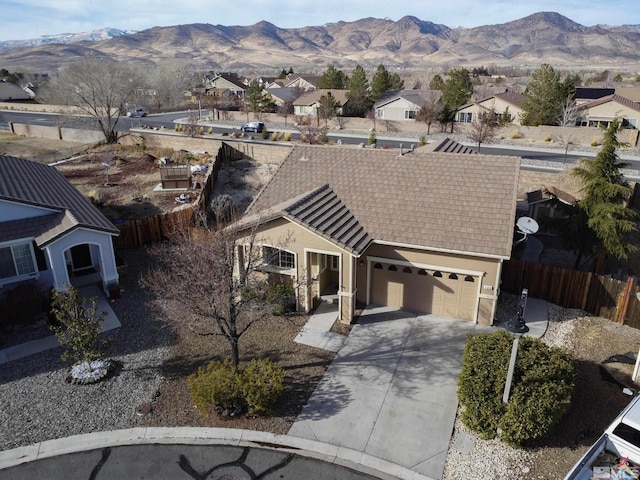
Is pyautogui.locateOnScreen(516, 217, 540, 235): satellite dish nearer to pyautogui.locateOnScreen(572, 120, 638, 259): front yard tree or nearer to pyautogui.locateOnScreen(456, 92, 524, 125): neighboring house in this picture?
pyautogui.locateOnScreen(572, 120, 638, 259): front yard tree

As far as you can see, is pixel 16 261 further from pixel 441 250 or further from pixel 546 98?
pixel 546 98

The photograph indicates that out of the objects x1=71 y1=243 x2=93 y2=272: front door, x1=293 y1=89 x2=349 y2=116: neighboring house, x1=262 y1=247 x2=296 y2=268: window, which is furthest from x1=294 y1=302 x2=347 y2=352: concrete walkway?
x1=293 y1=89 x2=349 y2=116: neighboring house

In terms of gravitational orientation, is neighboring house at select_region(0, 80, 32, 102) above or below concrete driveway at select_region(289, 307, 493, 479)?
above

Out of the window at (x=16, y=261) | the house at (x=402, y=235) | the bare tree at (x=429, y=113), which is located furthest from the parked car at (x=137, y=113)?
the house at (x=402, y=235)

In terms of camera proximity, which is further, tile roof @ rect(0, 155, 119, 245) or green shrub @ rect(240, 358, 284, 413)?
tile roof @ rect(0, 155, 119, 245)

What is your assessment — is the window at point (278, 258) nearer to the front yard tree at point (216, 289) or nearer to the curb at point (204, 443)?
the front yard tree at point (216, 289)

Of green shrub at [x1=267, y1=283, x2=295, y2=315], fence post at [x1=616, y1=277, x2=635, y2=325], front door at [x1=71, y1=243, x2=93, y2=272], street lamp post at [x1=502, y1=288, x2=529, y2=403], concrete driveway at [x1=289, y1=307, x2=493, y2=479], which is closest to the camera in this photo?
street lamp post at [x1=502, y1=288, x2=529, y2=403]

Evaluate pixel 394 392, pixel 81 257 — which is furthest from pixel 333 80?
pixel 394 392

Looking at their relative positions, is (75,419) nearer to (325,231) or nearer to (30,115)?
(325,231)
